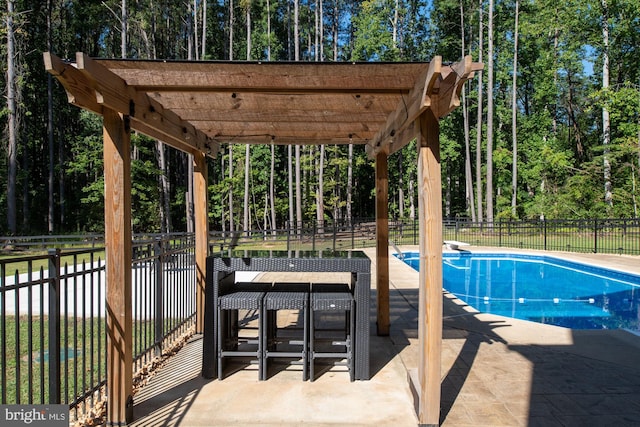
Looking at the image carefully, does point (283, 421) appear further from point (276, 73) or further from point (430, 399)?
point (276, 73)

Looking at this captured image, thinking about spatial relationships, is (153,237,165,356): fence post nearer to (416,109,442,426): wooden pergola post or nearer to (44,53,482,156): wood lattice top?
(44,53,482,156): wood lattice top

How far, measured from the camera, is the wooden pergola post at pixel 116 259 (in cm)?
288

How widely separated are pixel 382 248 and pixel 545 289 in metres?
6.46

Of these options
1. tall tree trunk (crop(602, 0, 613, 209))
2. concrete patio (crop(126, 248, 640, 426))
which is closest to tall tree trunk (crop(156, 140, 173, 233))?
concrete patio (crop(126, 248, 640, 426))

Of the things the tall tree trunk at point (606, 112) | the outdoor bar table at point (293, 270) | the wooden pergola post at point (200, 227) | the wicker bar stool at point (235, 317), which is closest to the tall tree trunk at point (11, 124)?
the wooden pergola post at point (200, 227)

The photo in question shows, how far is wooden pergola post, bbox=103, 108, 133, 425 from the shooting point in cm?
288

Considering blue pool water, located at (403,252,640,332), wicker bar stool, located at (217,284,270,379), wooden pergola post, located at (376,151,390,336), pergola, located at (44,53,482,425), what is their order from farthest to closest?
1. blue pool water, located at (403,252,640,332)
2. wooden pergola post, located at (376,151,390,336)
3. wicker bar stool, located at (217,284,270,379)
4. pergola, located at (44,53,482,425)

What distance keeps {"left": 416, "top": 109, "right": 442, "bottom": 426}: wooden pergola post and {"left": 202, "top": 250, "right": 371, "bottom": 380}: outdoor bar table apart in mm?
→ 820

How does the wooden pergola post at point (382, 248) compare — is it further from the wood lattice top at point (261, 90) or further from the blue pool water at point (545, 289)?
the blue pool water at point (545, 289)

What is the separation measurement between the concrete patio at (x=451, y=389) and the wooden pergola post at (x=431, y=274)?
0.79ft

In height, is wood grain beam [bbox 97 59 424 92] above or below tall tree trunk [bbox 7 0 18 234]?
below

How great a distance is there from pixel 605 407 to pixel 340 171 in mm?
25659

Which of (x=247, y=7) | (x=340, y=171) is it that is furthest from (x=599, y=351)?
(x=340, y=171)

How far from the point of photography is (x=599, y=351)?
14.2ft
